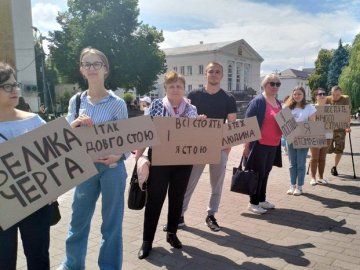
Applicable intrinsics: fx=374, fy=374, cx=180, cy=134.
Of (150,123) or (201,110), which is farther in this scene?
(201,110)

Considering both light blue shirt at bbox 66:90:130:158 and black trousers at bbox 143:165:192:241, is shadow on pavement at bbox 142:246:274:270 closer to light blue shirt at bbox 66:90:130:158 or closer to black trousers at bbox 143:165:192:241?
black trousers at bbox 143:165:192:241

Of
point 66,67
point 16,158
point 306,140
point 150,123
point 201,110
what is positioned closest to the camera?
point 16,158

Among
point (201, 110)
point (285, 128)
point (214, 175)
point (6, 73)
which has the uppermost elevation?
point (6, 73)

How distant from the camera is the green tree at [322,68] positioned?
Result: 6781 centimetres

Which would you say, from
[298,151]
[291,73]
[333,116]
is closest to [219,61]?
[291,73]

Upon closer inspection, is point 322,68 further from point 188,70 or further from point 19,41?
point 19,41

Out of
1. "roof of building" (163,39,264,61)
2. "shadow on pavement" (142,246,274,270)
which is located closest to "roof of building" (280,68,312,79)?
"roof of building" (163,39,264,61)

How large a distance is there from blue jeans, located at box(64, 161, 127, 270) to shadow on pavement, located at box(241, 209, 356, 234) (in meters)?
2.73

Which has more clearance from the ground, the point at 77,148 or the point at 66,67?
the point at 66,67

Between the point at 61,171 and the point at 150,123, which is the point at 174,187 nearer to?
the point at 150,123

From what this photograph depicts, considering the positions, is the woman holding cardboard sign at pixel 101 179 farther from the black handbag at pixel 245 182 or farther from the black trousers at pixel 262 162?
the black trousers at pixel 262 162

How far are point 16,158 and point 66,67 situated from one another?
44.2 m

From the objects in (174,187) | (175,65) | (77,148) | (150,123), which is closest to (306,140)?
(174,187)

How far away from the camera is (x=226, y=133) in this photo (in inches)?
193
